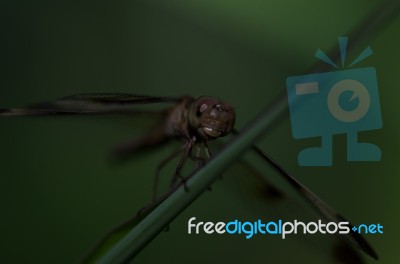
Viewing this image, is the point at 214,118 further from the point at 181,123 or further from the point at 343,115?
the point at 343,115

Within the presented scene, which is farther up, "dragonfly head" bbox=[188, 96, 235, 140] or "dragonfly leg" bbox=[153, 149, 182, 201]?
"dragonfly head" bbox=[188, 96, 235, 140]

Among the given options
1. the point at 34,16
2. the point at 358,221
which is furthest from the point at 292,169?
the point at 34,16

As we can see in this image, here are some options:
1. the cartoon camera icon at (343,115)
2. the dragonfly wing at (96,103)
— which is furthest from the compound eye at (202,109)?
the cartoon camera icon at (343,115)

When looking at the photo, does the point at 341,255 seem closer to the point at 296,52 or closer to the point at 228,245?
the point at 228,245

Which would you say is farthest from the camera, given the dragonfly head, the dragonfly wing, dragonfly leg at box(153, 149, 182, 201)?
dragonfly leg at box(153, 149, 182, 201)

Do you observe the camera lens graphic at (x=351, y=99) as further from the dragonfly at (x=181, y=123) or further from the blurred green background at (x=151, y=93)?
the dragonfly at (x=181, y=123)

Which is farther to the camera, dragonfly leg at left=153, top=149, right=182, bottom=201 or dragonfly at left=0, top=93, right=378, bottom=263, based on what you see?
dragonfly leg at left=153, top=149, right=182, bottom=201

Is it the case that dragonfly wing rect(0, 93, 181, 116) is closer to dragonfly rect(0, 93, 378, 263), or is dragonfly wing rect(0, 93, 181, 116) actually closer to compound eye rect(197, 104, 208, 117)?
dragonfly rect(0, 93, 378, 263)

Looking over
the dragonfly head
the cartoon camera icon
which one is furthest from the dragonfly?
the cartoon camera icon
